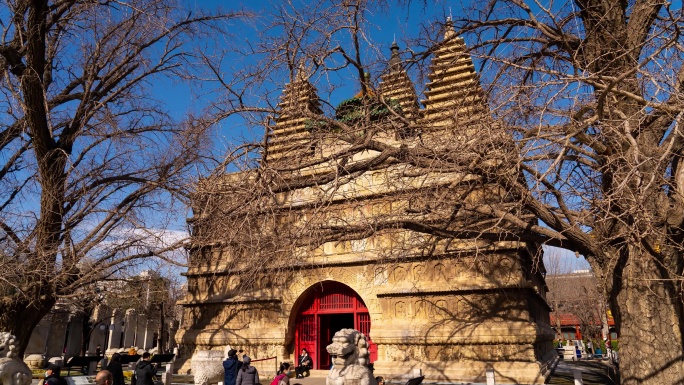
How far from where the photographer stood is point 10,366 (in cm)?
797

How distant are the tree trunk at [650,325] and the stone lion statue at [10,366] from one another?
9964 mm

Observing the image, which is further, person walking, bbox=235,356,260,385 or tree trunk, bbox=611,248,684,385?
person walking, bbox=235,356,260,385

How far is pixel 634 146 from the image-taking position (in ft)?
19.3

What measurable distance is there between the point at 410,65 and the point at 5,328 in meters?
11.6

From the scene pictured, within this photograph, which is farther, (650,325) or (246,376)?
(246,376)

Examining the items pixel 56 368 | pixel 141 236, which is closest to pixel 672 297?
pixel 56 368

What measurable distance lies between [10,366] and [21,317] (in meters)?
4.53

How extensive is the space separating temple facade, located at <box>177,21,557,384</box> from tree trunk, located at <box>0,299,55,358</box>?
4.07 metres

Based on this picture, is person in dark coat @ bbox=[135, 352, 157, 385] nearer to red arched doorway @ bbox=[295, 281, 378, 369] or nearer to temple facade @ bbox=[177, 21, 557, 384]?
temple facade @ bbox=[177, 21, 557, 384]

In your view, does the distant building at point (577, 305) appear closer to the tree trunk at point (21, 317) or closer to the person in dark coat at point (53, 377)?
the tree trunk at point (21, 317)

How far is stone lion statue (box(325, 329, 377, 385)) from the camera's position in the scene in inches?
253

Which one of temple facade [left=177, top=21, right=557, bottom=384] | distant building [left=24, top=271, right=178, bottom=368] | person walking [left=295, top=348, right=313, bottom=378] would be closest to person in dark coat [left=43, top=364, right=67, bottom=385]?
temple facade [left=177, top=21, right=557, bottom=384]

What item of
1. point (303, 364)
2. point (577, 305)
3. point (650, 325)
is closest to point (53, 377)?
point (303, 364)

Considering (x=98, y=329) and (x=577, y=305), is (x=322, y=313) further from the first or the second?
(x=577, y=305)
